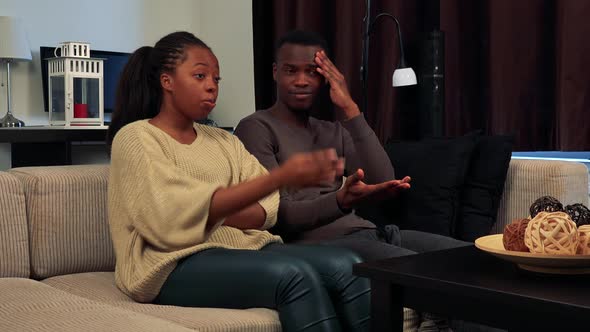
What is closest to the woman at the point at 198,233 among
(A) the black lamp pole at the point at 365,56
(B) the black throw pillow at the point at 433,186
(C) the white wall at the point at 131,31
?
(B) the black throw pillow at the point at 433,186

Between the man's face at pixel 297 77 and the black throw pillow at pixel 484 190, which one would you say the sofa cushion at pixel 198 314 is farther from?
the black throw pillow at pixel 484 190

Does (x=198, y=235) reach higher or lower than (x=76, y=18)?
lower

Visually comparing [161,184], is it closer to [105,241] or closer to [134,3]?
[105,241]

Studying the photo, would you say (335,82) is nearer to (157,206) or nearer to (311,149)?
(311,149)

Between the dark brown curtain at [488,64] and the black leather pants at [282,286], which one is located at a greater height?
the dark brown curtain at [488,64]

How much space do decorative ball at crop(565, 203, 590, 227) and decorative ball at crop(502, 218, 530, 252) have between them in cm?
12

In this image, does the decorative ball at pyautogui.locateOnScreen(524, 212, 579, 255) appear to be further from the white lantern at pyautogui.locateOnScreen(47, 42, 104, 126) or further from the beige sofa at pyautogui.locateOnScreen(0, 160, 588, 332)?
the white lantern at pyautogui.locateOnScreen(47, 42, 104, 126)

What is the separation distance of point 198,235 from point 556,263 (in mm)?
738

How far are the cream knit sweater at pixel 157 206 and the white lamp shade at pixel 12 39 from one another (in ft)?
7.81

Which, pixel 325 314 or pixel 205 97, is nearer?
pixel 325 314

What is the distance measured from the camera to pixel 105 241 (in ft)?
6.81

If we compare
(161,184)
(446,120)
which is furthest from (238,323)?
(446,120)

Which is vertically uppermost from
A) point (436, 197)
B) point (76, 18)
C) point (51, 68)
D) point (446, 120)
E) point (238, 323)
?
point (76, 18)

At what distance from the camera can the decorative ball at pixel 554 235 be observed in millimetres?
1355
